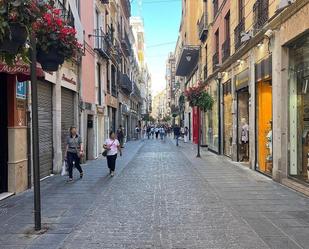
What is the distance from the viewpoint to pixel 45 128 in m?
14.3

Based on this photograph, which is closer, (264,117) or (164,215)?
(164,215)

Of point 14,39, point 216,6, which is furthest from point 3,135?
point 216,6

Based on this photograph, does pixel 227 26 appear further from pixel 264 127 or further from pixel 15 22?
pixel 15 22

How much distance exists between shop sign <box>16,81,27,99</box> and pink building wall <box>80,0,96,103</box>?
8413mm

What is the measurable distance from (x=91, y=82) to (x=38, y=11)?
684 inches

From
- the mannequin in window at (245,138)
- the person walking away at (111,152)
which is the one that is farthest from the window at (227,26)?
the person walking away at (111,152)

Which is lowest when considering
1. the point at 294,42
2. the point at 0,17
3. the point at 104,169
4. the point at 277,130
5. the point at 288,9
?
the point at 104,169

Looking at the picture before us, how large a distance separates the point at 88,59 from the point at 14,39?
55.7 feet

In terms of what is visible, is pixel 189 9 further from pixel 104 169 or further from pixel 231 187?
pixel 231 187

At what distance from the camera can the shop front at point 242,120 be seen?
17766 mm

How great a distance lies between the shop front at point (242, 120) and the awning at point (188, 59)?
618 inches

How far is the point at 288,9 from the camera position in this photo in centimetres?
1109

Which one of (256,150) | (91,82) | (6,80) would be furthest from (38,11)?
(91,82)

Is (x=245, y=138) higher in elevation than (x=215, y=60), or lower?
lower
